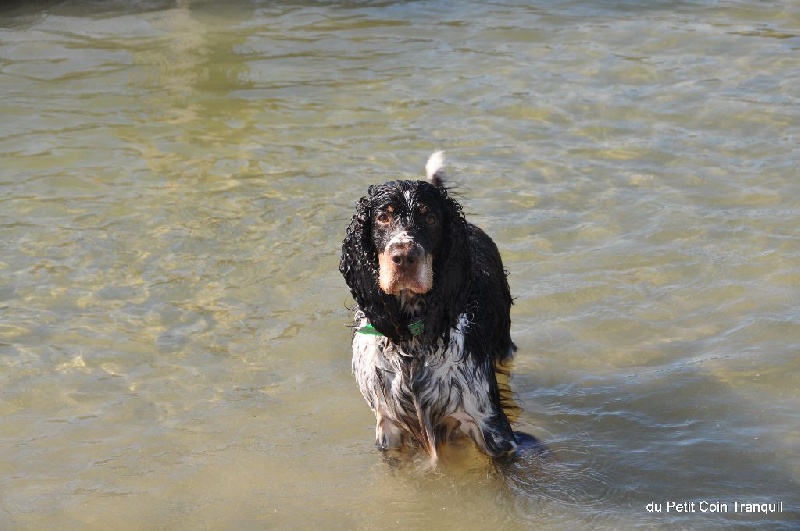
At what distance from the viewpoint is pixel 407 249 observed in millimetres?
4586

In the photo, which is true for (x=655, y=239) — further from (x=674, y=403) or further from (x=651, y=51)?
(x=651, y=51)

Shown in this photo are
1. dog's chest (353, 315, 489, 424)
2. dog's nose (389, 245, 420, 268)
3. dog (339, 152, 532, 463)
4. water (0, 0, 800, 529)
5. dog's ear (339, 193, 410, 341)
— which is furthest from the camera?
water (0, 0, 800, 529)

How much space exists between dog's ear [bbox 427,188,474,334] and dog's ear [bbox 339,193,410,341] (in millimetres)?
168

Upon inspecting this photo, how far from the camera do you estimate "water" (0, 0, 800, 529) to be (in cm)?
536

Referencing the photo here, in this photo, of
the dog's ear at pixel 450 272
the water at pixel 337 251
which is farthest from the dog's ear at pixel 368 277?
the water at pixel 337 251

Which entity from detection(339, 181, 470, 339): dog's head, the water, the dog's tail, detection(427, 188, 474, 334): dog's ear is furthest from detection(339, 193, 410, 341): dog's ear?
the water

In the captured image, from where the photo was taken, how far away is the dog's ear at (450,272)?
4848 mm

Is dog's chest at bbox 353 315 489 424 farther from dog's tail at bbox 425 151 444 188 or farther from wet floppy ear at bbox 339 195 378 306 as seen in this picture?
dog's tail at bbox 425 151 444 188

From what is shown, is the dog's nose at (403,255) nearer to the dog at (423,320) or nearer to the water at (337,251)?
the dog at (423,320)

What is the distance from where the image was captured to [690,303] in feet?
23.0

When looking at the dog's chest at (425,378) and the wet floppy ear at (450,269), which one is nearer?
the wet floppy ear at (450,269)

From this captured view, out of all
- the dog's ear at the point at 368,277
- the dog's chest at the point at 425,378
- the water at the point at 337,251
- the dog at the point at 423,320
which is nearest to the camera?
the dog at the point at 423,320

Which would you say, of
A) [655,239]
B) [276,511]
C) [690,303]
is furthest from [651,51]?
[276,511]

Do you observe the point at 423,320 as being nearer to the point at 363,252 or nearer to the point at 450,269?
the point at 450,269
